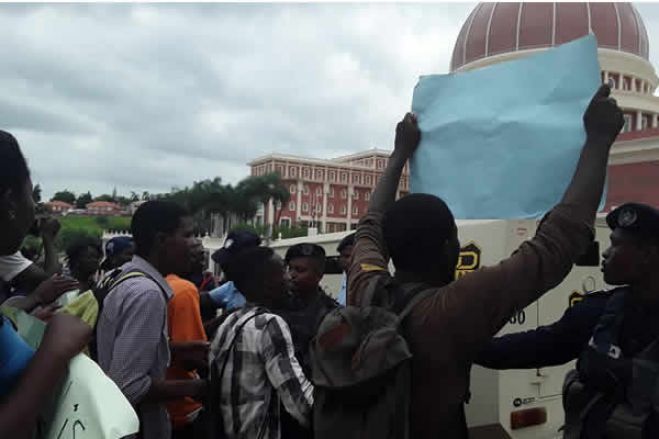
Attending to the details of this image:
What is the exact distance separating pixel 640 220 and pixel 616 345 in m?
0.41

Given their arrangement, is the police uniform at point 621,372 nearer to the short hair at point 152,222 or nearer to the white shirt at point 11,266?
the short hair at point 152,222

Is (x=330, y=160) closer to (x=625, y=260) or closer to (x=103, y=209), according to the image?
(x=103, y=209)

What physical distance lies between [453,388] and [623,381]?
56 centimetres

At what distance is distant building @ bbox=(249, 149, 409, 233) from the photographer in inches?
2923

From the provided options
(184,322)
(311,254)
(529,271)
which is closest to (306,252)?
(311,254)

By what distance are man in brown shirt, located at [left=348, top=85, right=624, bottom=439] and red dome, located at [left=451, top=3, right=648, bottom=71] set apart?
3839cm

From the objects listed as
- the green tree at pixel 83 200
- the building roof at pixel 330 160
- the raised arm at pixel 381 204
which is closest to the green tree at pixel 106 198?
the green tree at pixel 83 200

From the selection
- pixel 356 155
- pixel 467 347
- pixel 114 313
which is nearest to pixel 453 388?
pixel 467 347

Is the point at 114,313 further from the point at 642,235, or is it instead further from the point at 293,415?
the point at 642,235

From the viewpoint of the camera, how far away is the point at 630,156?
87.4 ft

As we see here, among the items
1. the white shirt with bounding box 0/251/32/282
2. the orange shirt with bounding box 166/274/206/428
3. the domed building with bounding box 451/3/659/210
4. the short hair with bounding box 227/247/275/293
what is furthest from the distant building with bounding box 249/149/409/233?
the short hair with bounding box 227/247/275/293

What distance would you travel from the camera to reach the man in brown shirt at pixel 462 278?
1464mm

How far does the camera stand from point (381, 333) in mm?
1520

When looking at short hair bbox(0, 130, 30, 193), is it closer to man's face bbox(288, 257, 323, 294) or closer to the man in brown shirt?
the man in brown shirt
